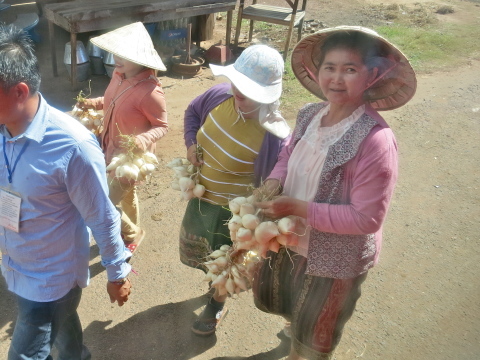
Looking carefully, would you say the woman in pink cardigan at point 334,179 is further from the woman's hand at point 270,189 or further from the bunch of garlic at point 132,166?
the bunch of garlic at point 132,166

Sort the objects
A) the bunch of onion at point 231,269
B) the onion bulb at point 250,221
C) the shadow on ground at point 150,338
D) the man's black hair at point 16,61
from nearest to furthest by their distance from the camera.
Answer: the man's black hair at point 16,61 → the onion bulb at point 250,221 → the bunch of onion at point 231,269 → the shadow on ground at point 150,338

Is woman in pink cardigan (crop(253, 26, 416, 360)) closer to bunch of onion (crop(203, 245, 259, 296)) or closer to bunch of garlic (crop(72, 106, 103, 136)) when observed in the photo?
bunch of onion (crop(203, 245, 259, 296))

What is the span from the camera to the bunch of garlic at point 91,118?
3633 mm

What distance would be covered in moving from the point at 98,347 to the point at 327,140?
2.09 meters

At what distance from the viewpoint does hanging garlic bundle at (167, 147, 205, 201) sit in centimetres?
291

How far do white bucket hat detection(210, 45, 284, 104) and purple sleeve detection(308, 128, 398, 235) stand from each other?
2.33 feet

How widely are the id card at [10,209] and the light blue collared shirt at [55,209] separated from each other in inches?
0.8

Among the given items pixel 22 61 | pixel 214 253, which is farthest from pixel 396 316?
pixel 22 61

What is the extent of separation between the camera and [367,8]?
12914 mm

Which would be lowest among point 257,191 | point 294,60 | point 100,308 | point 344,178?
point 100,308

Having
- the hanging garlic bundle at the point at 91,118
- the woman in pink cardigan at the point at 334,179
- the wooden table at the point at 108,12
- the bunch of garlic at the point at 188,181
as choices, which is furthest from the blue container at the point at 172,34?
the woman in pink cardigan at the point at 334,179

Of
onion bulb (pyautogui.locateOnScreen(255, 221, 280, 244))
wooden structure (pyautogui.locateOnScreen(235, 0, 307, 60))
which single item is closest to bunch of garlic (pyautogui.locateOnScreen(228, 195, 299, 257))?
onion bulb (pyautogui.locateOnScreen(255, 221, 280, 244))

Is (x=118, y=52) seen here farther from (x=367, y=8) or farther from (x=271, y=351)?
(x=367, y=8)

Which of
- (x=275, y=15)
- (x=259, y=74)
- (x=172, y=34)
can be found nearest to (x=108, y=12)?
(x=172, y=34)
